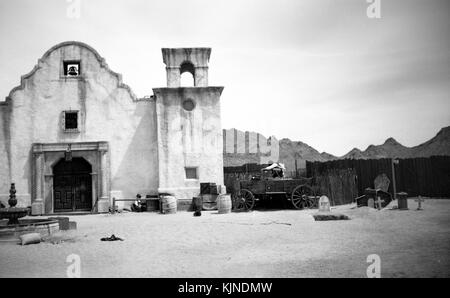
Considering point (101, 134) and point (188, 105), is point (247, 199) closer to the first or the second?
point (188, 105)

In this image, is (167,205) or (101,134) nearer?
(167,205)

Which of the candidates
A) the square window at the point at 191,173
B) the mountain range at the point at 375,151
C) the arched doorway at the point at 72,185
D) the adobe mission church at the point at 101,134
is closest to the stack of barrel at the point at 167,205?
the adobe mission church at the point at 101,134

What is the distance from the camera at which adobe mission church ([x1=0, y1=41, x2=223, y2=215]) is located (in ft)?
63.1

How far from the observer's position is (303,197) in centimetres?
1720

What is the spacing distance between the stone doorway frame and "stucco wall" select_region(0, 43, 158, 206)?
34 cm

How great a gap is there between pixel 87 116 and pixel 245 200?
376 inches

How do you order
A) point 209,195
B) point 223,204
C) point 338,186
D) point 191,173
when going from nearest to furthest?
point 223,204, point 209,195, point 338,186, point 191,173

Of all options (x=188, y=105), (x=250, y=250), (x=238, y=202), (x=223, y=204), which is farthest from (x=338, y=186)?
(x=250, y=250)

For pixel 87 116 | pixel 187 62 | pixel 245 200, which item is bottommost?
pixel 245 200

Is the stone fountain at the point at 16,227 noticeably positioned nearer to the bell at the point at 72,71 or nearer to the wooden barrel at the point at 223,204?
the wooden barrel at the point at 223,204

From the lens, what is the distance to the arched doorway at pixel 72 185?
1941 centimetres

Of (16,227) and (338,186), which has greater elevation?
(338,186)
